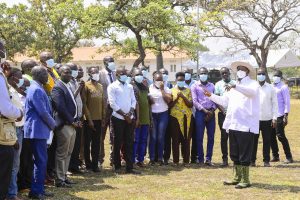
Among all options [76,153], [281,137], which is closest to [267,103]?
[281,137]

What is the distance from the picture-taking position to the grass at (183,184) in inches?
278

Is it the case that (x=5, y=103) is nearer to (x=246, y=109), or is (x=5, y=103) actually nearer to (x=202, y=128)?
(x=246, y=109)

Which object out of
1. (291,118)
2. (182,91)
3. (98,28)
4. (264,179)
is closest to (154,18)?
(98,28)

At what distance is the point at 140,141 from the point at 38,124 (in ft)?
11.4

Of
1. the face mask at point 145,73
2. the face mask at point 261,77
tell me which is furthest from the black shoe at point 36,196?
the face mask at point 261,77

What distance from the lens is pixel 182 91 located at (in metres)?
9.74

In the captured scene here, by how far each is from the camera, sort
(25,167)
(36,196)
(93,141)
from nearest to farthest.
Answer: (36,196) → (25,167) → (93,141)

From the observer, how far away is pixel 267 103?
9797 millimetres

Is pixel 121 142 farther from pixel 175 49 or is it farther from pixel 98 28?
pixel 175 49

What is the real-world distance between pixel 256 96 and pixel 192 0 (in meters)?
24.4

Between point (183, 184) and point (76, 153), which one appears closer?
point (183, 184)

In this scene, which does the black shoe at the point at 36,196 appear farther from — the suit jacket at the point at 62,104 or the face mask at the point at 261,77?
the face mask at the point at 261,77

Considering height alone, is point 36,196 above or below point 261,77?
below

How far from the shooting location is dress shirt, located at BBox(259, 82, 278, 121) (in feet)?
32.1
